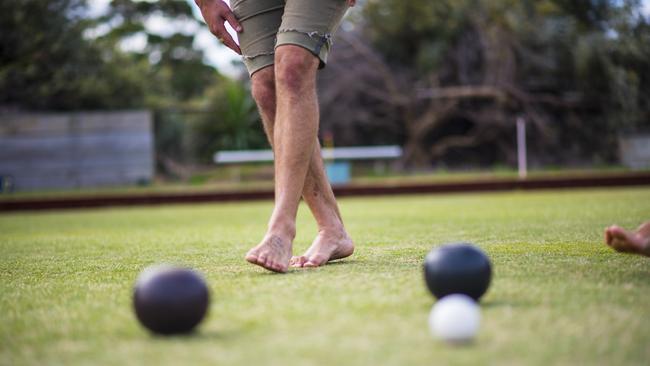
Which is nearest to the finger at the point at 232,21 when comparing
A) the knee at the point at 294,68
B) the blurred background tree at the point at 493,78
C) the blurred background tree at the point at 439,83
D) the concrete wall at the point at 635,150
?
the knee at the point at 294,68

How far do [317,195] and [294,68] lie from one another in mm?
562

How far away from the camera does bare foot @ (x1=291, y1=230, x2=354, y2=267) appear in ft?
9.33

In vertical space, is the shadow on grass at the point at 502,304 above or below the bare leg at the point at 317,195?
below

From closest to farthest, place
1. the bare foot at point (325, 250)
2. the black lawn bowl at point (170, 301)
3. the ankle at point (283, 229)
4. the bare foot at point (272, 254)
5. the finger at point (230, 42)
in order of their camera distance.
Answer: the black lawn bowl at point (170, 301) < the bare foot at point (272, 254) < the ankle at point (283, 229) < the bare foot at point (325, 250) < the finger at point (230, 42)

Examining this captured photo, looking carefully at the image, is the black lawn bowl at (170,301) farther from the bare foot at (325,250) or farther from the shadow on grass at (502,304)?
the bare foot at (325,250)

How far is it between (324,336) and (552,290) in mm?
800

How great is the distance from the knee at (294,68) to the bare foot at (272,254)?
1.87 ft

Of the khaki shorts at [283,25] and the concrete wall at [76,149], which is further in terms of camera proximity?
the concrete wall at [76,149]

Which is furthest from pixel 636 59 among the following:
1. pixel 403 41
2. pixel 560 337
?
pixel 560 337

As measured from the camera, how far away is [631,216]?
5.04 meters

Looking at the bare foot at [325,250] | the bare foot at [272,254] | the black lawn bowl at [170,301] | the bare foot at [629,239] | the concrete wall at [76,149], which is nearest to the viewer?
the black lawn bowl at [170,301]

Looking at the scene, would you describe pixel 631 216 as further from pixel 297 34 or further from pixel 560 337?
pixel 560 337

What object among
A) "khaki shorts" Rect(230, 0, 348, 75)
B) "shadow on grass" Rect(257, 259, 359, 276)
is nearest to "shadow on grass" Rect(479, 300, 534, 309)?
"shadow on grass" Rect(257, 259, 359, 276)

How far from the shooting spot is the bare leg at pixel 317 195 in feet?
9.60
